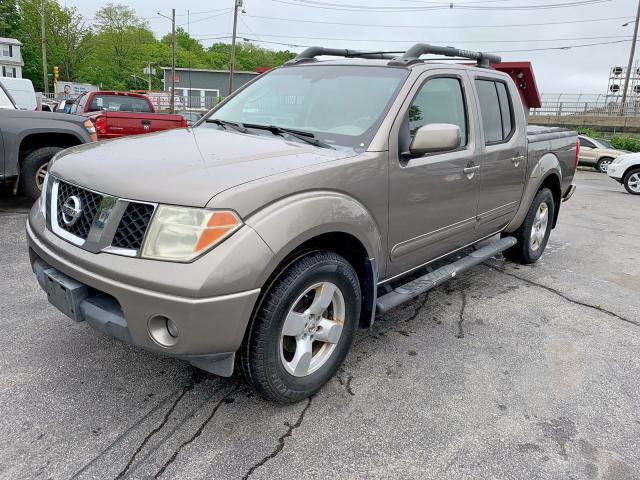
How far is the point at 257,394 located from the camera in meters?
2.64

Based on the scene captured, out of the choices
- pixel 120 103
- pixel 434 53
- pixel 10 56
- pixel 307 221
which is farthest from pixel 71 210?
pixel 10 56

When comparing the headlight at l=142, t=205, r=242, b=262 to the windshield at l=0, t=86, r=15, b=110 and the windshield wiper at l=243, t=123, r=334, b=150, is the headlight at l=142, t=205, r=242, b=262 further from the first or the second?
the windshield at l=0, t=86, r=15, b=110

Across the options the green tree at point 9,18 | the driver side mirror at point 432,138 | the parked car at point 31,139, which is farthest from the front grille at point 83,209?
the green tree at point 9,18

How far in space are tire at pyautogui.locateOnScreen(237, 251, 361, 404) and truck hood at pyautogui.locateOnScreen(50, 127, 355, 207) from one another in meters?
0.51

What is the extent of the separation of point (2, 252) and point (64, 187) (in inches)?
118

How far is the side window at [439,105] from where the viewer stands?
3.21m

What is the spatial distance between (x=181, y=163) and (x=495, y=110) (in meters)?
2.81

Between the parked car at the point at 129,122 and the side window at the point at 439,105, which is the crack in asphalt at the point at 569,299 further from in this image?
the parked car at the point at 129,122

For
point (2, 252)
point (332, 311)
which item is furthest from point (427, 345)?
point (2, 252)

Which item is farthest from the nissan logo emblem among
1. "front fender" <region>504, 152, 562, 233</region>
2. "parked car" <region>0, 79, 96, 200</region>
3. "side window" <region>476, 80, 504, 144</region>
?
"parked car" <region>0, 79, 96, 200</region>

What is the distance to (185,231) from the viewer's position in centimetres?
213

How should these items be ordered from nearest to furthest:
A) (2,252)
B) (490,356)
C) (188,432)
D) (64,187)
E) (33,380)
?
(188,432) → (64,187) → (33,380) → (490,356) → (2,252)

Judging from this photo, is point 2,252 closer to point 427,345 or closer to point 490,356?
point 427,345

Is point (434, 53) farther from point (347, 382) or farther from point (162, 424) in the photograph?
point (162, 424)
